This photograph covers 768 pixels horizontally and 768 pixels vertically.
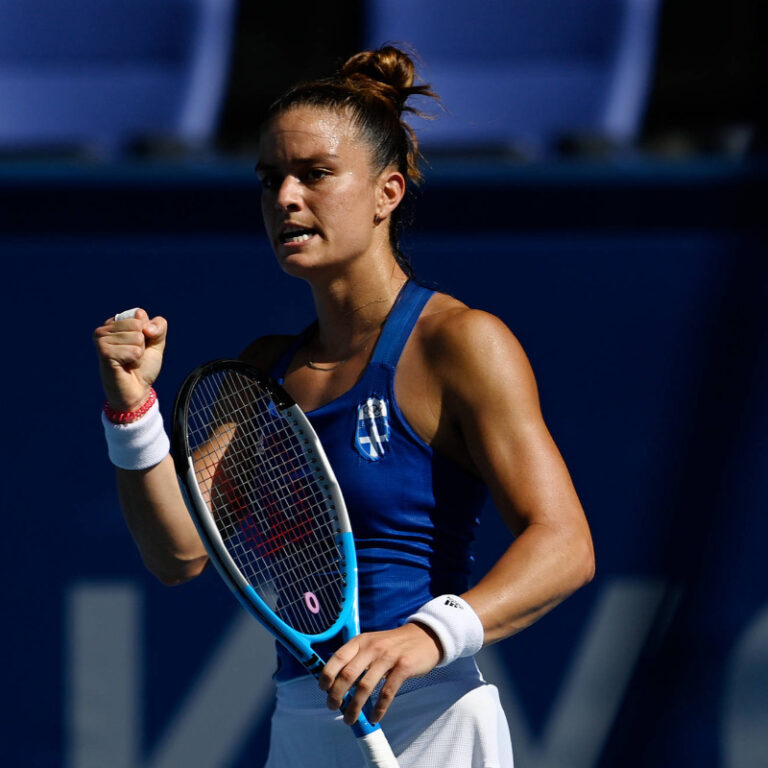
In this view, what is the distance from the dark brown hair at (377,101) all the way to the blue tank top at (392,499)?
293 mm

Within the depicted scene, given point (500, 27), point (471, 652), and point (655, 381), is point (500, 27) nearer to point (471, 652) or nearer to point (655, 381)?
point (655, 381)

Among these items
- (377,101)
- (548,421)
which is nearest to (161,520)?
(377,101)

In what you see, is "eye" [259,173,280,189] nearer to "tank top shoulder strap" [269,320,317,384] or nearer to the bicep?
"tank top shoulder strap" [269,320,317,384]

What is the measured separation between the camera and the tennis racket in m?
1.92

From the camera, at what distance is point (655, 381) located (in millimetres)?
3312

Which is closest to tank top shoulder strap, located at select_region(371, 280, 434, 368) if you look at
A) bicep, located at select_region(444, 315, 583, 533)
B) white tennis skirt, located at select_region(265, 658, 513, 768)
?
bicep, located at select_region(444, 315, 583, 533)

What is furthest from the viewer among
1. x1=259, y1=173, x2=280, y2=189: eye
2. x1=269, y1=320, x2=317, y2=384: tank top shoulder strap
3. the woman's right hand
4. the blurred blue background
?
the blurred blue background

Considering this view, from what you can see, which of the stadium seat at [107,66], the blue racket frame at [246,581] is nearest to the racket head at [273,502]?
the blue racket frame at [246,581]

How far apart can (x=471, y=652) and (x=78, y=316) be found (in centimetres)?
179

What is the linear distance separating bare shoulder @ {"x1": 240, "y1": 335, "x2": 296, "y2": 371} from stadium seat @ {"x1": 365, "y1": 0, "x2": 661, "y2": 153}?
6.57ft

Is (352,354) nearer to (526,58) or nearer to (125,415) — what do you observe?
(125,415)

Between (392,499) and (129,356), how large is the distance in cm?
41

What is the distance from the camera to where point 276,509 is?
2.22m

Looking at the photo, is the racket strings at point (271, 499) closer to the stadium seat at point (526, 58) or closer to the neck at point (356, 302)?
the neck at point (356, 302)
